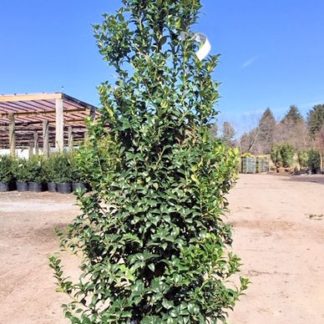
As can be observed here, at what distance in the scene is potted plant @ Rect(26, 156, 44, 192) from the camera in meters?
13.1

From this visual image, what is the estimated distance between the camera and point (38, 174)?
1326 cm

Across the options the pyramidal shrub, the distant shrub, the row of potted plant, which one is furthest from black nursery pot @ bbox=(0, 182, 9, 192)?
the distant shrub

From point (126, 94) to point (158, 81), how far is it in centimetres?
15

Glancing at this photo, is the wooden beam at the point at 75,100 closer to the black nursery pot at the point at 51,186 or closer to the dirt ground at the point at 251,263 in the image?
the black nursery pot at the point at 51,186

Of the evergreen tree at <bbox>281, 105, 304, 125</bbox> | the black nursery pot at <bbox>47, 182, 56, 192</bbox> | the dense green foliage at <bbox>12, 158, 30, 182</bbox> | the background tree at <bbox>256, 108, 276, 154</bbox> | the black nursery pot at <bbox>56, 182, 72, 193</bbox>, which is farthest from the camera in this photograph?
the evergreen tree at <bbox>281, 105, 304, 125</bbox>

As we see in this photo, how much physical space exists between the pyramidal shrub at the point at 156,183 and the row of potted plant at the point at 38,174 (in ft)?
35.7

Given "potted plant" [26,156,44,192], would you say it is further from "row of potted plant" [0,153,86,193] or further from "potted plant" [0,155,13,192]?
"potted plant" [0,155,13,192]

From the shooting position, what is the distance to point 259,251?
5.65m

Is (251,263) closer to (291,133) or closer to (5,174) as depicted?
(5,174)

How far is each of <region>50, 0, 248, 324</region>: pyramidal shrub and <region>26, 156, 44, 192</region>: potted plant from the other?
11.7m

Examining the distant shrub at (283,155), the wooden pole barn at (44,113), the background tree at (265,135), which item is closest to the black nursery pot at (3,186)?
the wooden pole barn at (44,113)

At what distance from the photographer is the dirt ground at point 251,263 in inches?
134

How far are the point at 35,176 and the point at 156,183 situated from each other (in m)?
12.0

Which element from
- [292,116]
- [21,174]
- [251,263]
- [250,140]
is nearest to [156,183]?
[251,263]
